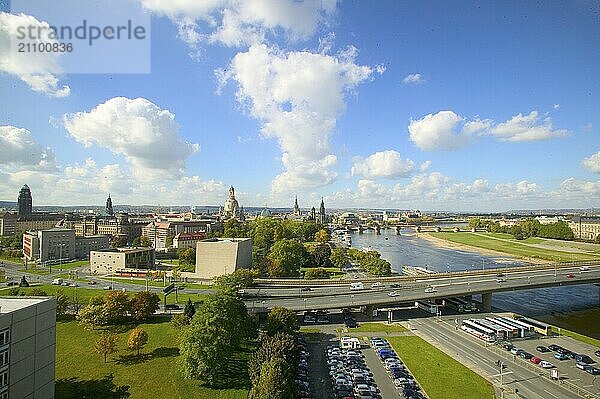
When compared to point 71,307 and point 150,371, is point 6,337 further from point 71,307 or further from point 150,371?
point 71,307

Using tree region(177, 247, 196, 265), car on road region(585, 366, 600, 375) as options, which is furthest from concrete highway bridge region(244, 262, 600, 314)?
tree region(177, 247, 196, 265)

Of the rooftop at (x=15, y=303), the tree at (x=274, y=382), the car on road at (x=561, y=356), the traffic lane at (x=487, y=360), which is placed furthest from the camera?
the car on road at (x=561, y=356)

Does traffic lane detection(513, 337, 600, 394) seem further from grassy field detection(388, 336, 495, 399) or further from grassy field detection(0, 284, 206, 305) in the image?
grassy field detection(0, 284, 206, 305)

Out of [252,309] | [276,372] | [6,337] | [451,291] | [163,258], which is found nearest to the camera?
[6,337]

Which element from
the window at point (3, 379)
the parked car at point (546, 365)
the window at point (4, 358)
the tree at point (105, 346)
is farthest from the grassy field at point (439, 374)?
the window at point (4, 358)

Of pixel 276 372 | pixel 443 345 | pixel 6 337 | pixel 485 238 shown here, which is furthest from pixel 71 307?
pixel 485 238

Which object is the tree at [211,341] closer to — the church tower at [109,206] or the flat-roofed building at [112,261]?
the flat-roofed building at [112,261]
